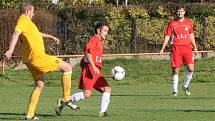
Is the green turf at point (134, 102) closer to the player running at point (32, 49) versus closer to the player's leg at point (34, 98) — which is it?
the player's leg at point (34, 98)

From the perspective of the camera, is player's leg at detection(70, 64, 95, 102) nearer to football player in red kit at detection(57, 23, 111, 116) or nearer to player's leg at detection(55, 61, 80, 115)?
football player in red kit at detection(57, 23, 111, 116)

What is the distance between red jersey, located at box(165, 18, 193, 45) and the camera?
19.5 meters

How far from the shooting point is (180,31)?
19.5 m

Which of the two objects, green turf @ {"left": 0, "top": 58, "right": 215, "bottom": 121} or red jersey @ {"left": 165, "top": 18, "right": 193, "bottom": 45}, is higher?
red jersey @ {"left": 165, "top": 18, "right": 193, "bottom": 45}

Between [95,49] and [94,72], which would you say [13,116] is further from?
[95,49]

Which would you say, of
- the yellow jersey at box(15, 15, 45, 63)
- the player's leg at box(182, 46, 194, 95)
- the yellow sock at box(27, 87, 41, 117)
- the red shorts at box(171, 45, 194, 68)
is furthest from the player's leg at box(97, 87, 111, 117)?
the player's leg at box(182, 46, 194, 95)

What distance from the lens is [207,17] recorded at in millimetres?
37625

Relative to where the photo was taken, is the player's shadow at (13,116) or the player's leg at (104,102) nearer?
the player's shadow at (13,116)

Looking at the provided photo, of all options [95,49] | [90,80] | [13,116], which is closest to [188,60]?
[90,80]

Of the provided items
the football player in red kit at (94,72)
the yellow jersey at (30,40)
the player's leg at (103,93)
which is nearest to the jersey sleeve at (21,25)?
the yellow jersey at (30,40)

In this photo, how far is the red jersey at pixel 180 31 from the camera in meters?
19.5

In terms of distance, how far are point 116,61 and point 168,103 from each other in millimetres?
15796

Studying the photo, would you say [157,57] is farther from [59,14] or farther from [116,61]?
[59,14]

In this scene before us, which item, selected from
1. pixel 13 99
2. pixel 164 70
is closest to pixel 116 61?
pixel 164 70
